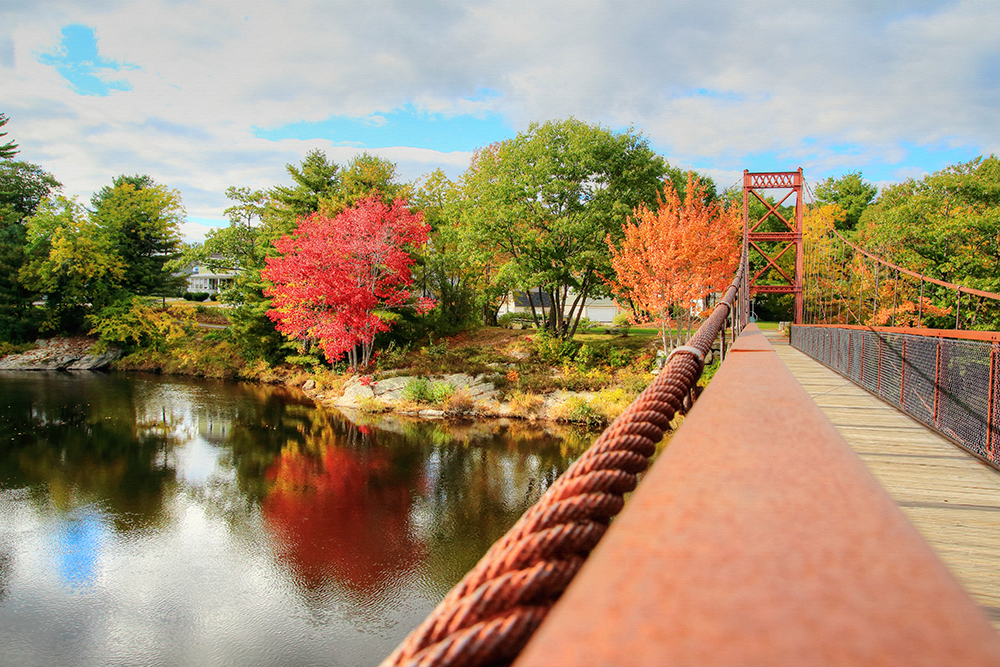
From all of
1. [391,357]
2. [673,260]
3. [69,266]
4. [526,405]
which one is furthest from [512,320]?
[69,266]

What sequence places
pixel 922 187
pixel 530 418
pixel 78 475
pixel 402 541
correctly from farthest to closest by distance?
pixel 922 187 → pixel 530 418 → pixel 78 475 → pixel 402 541

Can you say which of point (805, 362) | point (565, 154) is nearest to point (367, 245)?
point (565, 154)

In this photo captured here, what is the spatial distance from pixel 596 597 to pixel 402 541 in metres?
9.43

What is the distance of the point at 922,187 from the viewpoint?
25516 mm

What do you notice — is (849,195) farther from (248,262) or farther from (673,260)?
(248,262)

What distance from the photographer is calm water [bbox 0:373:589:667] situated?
6934 mm

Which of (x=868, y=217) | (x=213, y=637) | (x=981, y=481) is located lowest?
(x=213, y=637)

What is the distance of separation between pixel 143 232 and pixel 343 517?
88.0ft

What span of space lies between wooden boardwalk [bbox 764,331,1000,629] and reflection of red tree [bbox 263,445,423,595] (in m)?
6.34

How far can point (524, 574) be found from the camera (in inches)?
22.1

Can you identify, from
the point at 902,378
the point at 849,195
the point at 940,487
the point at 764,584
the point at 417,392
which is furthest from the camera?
the point at 849,195

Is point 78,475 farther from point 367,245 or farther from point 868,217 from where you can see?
point 868,217

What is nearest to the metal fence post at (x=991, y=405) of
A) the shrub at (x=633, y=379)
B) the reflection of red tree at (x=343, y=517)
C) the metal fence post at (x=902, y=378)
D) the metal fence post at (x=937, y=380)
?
the metal fence post at (x=937, y=380)

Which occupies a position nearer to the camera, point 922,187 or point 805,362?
point 805,362
